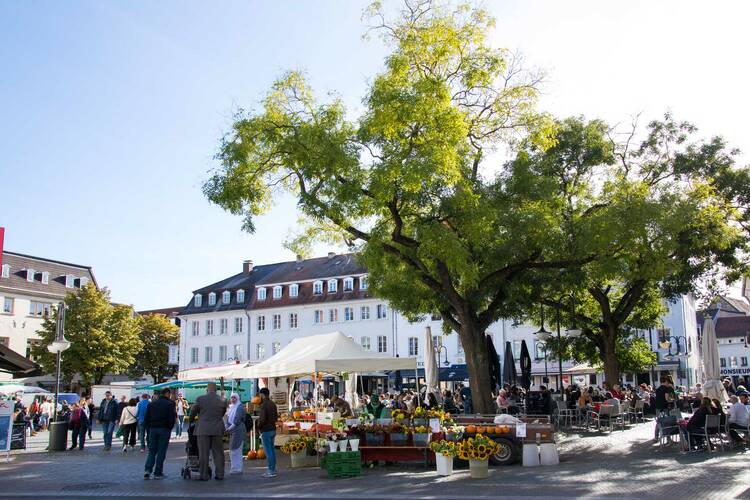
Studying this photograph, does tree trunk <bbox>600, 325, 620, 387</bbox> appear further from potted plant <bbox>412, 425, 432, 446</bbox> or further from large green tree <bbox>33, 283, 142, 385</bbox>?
large green tree <bbox>33, 283, 142, 385</bbox>

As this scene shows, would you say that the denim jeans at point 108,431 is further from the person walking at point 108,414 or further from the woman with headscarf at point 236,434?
the woman with headscarf at point 236,434

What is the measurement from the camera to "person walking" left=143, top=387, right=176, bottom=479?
14.3 meters

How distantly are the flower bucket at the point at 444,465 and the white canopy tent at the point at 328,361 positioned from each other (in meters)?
4.25

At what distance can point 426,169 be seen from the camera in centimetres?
1650

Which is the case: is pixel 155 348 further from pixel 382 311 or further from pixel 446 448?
pixel 446 448

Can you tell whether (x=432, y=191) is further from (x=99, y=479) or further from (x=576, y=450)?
(x=99, y=479)

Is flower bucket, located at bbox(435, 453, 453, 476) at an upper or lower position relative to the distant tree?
lower

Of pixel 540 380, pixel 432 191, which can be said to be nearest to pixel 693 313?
pixel 540 380

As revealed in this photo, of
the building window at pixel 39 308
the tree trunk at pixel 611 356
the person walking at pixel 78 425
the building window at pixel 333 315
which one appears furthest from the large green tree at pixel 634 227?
the building window at pixel 39 308

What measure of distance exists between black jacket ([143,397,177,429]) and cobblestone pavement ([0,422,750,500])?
1.07 meters

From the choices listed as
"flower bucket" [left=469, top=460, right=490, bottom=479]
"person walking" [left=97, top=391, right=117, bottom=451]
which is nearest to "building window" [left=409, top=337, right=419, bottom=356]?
"person walking" [left=97, top=391, right=117, bottom=451]

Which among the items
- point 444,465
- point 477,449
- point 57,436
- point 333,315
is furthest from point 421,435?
point 333,315

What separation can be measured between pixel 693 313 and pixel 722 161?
1804 inches

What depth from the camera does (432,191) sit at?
18.8 meters
